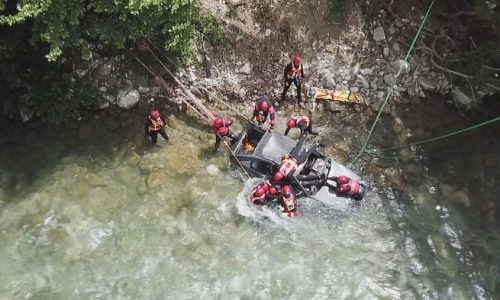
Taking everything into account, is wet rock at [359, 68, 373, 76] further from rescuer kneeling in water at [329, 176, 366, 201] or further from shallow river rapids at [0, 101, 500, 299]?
rescuer kneeling in water at [329, 176, 366, 201]

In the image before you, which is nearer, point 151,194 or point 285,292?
point 285,292

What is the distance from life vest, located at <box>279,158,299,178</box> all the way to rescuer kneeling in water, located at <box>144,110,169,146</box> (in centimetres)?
333

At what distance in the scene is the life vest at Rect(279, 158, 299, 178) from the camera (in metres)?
12.4

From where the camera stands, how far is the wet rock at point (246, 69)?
14.8 metres

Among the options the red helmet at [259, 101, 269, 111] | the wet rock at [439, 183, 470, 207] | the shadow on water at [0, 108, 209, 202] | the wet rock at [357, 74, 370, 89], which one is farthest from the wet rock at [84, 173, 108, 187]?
the wet rock at [439, 183, 470, 207]

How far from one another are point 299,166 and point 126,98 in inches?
205

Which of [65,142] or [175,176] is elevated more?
[65,142]

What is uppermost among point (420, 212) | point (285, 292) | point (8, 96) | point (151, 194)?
point (8, 96)

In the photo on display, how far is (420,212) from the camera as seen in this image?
1330 cm

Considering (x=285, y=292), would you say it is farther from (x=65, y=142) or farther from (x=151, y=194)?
(x=65, y=142)

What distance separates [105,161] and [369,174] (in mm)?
7029

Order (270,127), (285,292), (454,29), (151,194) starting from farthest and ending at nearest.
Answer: (454,29)
(270,127)
(151,194)
(285,292)

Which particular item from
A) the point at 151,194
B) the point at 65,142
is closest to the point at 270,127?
the point at 151,194

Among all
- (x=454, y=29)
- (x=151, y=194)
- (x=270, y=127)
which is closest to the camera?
(x=151, y=194)
